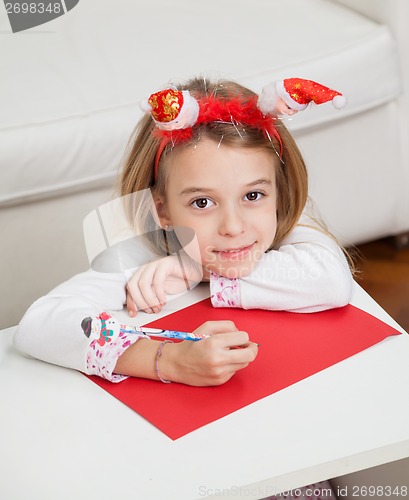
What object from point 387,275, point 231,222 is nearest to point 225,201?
point 231,222

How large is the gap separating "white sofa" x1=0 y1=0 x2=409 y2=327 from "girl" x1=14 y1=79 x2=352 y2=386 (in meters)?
0.38

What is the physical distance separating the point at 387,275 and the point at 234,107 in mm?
936

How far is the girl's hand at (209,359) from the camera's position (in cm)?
93

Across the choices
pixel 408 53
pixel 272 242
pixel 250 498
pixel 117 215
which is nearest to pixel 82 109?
pixel 117 215

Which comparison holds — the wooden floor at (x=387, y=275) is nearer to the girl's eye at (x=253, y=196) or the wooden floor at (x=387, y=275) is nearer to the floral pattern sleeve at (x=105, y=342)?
the girl's eye at (x=253, y=196)

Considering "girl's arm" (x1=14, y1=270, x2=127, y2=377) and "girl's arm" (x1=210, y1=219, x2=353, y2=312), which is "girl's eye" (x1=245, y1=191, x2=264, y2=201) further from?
"girl's arm" (x1=14, y1=270, x2=127, y2=377)

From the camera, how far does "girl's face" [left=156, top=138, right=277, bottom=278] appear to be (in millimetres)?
1065

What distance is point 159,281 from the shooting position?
3.69ft

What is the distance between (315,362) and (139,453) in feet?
0.80

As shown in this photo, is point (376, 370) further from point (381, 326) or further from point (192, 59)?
point (192, 59)

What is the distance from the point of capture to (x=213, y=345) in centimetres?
93

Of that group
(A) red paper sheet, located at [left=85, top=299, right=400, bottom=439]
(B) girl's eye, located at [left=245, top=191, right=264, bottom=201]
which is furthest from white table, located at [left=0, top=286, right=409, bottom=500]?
(B) girl's eye, located at [left=245, top=191, right=264, bottom=201]

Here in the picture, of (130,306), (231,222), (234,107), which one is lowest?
(130,306)

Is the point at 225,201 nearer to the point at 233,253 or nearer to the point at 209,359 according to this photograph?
the point at 233,253
